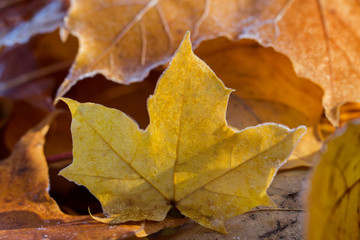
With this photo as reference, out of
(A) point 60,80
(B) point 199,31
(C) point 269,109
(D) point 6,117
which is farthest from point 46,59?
(C) point 269,109

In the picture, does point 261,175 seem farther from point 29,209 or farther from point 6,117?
point 6,117

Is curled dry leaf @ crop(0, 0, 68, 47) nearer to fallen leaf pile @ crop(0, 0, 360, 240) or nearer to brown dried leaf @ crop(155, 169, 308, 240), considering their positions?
fallen leaf pile @ crop(0, 0, 360, 240)

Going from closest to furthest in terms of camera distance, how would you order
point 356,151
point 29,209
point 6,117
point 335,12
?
point 356,151, point 29,209, point 335,12, point 6,117

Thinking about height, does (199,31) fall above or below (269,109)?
above

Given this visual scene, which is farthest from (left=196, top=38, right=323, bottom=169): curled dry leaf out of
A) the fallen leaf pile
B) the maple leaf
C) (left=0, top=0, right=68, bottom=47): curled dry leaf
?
(left=0, top=0, right=68, bottom=47): curled dry leaf

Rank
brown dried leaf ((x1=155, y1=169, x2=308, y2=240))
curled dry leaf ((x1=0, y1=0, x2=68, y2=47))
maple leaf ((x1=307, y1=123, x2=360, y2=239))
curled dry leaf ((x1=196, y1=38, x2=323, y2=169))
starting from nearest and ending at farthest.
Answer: maple leaf ((x1=307, y1=123, x2=360, y2=239))
brown dried leaf ((x1=155, y1=169, x2=308, y2=240))
curled dry leaf ((x1=196, y1=38, x2=323, y2=169))
curled dry leaf ((x1=0, y1=0, x2=68, y2=47))

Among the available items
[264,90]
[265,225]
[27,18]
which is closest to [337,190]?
[265,225]
